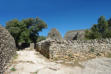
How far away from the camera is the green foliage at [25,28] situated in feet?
54.0

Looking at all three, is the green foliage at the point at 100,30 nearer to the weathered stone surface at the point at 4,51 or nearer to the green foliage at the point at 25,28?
the green foliage at the point at 25,28

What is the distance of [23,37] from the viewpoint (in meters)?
16.8

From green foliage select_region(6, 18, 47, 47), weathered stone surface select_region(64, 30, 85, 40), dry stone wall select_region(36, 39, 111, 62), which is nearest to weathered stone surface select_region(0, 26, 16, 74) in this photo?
dry stone wall select_region(36, 39, 111, 62)

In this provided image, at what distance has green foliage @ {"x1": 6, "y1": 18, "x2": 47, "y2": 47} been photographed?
1645 cm

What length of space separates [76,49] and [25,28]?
51.4 feet

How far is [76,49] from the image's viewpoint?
5508mm

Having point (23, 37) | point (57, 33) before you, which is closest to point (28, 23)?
point (23, 37)

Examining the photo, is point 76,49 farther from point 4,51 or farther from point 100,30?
point 100,30

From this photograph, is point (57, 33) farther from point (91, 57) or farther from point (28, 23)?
point (91, 57)

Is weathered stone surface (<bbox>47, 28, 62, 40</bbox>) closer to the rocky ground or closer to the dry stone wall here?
the dry stone wall

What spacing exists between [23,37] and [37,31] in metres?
4.18

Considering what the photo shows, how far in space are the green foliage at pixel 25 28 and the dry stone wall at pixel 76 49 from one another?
13193mm

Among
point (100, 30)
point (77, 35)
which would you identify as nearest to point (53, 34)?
point (77, 35)

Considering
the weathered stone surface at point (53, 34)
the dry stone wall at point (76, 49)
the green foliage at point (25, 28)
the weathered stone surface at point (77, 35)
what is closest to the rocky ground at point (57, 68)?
the dry stone wall at point (76, 49)
